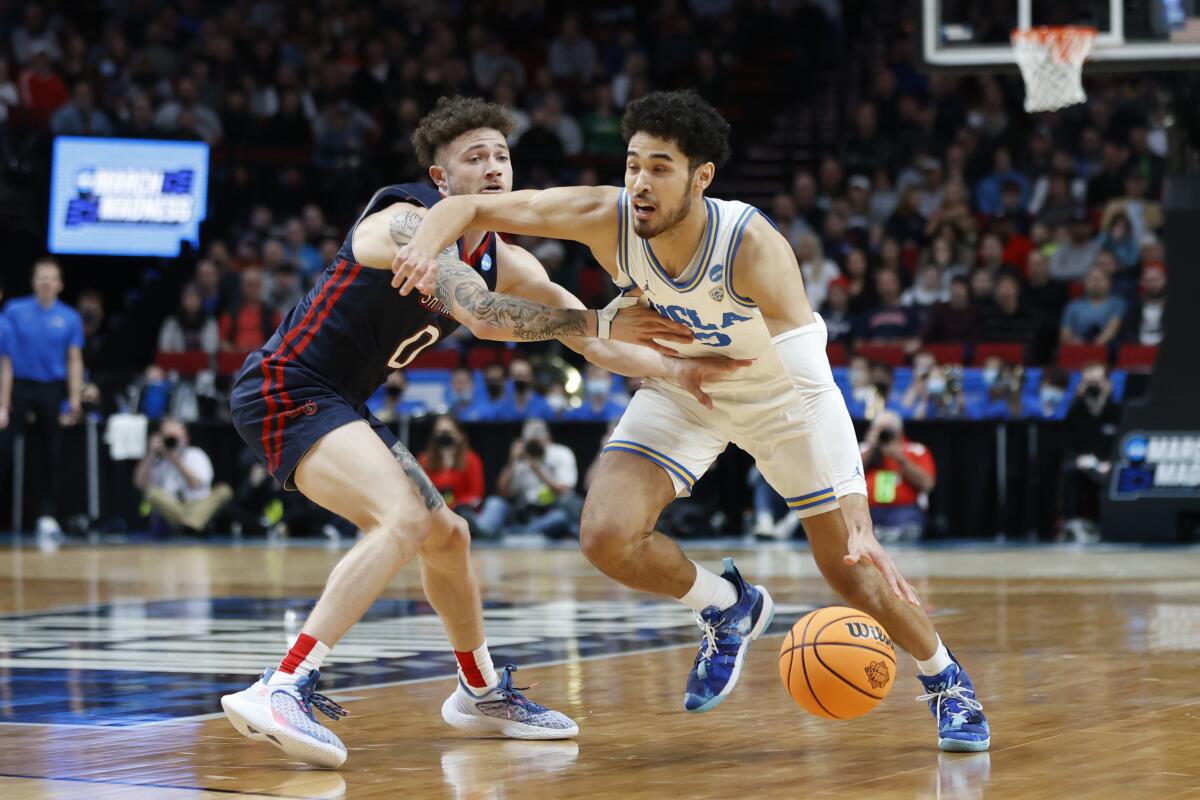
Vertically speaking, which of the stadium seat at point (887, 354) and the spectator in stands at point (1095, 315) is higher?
the spectator in stands at point (1095, 315)

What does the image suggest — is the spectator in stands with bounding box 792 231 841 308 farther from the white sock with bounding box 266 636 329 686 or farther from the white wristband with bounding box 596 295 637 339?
the white sock with bounding box 266 636 329 686

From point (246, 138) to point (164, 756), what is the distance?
17511 millimetres

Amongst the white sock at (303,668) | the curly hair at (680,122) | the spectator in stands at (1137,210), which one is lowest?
the white sock at (303,668)

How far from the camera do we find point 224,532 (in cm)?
1711

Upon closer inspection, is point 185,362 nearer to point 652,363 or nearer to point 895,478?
point 895,478

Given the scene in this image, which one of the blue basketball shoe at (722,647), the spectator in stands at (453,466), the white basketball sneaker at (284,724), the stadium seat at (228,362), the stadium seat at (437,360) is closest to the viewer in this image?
the white basketball sneaker at (284,724)

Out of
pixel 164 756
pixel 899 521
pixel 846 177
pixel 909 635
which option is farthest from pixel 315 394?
pixel 846 177

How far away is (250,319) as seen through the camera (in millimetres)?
18875

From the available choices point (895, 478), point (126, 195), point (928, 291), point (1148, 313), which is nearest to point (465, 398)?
point (895, 478)

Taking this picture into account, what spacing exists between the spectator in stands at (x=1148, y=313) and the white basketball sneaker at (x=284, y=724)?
12025 millimetres

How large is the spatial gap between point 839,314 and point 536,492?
3.50 meters

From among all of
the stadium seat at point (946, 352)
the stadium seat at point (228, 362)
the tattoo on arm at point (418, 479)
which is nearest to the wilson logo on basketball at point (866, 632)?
the tattoo on arm at point (418, 479)

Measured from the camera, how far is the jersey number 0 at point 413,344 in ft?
18.9

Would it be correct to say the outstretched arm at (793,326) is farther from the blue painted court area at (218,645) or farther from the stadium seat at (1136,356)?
the stadium seat at (1136,356)
